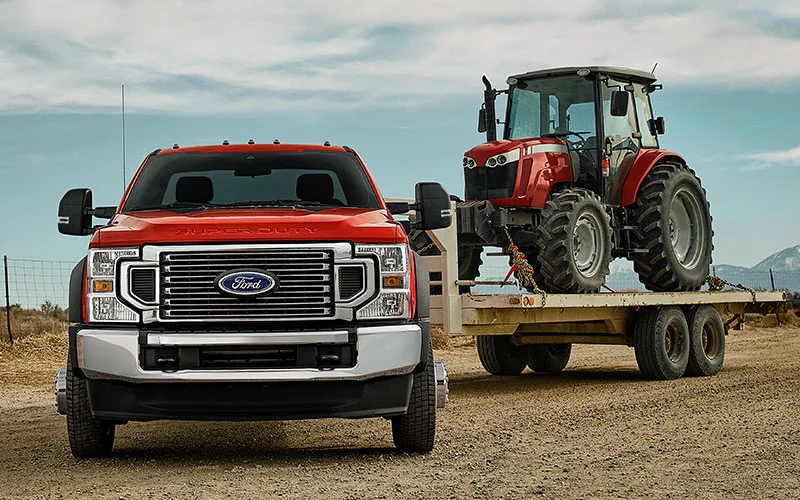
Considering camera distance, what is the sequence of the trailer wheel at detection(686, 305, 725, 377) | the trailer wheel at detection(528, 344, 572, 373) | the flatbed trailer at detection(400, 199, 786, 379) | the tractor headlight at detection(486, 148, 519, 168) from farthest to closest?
the trailer wheel at detection(528, 344, 572, 373)
the trailer wheel at detection(686, 305, 725, 377)
the tractor headlight at detection(486, 148, 519, 168)
the flatbed trailer at detection(400, 199, 786, 379)

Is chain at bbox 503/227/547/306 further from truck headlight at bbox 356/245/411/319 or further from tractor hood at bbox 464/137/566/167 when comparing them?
truck headlight at bbox 356/245/411/319

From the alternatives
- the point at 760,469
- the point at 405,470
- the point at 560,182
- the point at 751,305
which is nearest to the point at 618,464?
the point at 760,469

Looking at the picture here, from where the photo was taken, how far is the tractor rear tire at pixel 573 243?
11.9m

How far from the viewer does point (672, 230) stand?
14305 mm

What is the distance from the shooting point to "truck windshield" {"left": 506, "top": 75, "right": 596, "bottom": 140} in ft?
44.3

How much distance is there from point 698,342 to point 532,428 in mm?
5845

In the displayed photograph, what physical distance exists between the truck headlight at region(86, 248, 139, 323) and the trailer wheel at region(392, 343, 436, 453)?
1.88 m

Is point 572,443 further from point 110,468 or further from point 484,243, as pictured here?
point 484,243

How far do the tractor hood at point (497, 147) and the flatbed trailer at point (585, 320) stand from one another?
176cm

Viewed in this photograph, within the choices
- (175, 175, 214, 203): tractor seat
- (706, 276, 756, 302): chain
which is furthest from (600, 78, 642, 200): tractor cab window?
(175, 175, 214, 203): tractor seat

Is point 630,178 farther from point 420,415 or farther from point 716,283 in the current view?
point 420,415

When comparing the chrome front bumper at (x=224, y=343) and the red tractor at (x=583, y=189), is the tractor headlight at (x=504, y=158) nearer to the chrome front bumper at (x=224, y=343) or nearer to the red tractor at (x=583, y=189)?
the red tractor at (x=583, y=189)

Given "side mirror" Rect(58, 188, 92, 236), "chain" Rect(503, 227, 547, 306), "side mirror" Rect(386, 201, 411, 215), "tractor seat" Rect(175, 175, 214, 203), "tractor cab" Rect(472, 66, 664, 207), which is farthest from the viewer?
"tractor cab" Rect(472, 66, 664, 207)

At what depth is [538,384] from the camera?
539 inches
